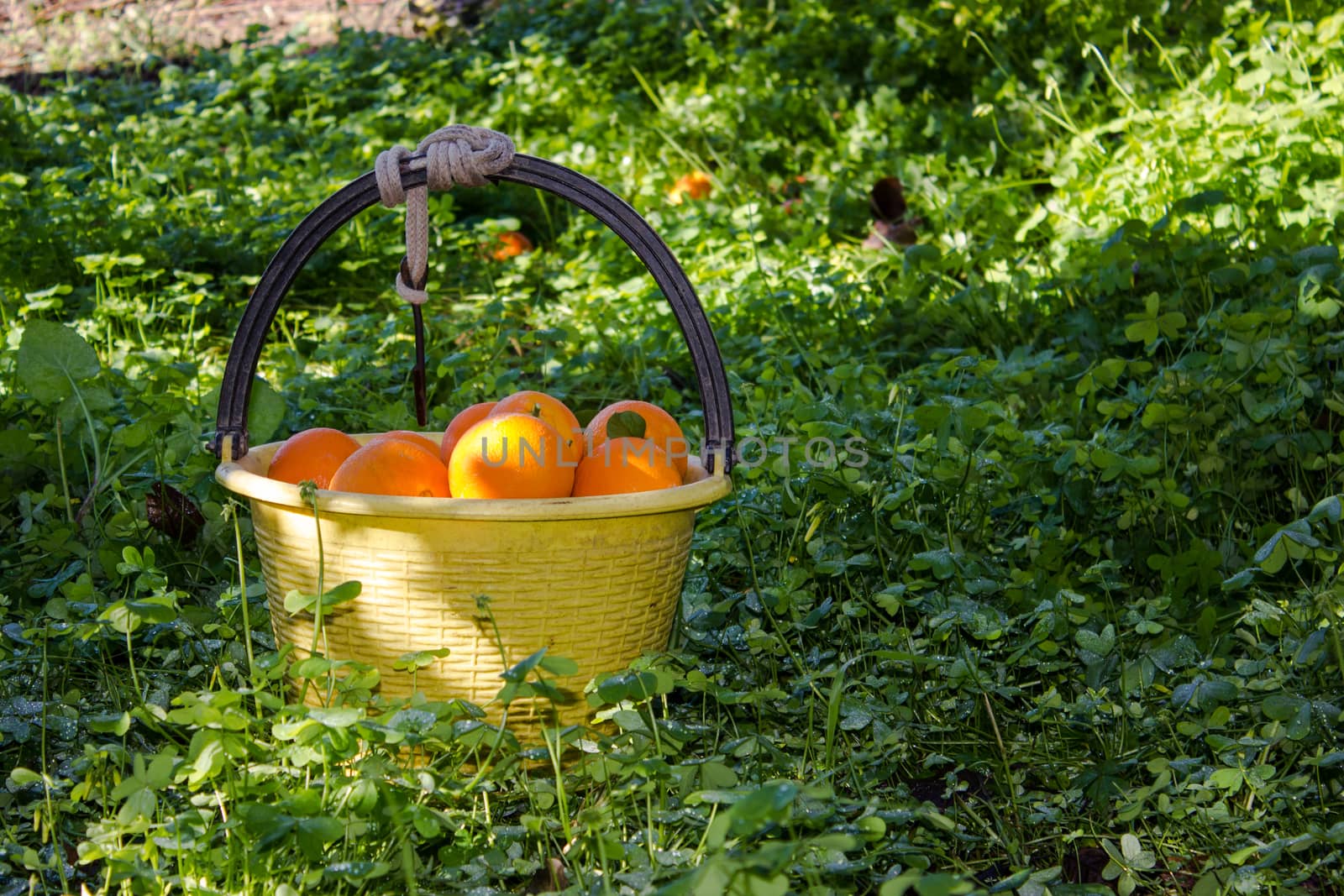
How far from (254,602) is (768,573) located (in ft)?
2.80

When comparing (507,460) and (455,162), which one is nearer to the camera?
(507,460)

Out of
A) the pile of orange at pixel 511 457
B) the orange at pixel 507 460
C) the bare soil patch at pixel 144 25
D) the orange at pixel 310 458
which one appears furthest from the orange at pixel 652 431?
the bare soil patch at pixel 144 25

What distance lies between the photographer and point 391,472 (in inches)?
61.4

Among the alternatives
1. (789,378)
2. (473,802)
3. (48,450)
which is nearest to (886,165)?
(789,378)

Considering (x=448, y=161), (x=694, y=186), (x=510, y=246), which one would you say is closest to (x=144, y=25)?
(x=510, y=246)

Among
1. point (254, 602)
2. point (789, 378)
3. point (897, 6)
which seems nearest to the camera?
point (254, 602)

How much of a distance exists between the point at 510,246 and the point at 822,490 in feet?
7.94

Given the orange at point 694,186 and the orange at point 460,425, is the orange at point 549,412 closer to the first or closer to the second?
the orange at point 460,425

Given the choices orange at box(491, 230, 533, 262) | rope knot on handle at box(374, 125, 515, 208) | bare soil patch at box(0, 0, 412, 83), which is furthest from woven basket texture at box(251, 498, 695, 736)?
bare soil patch at box(0, 0, 412, 83)

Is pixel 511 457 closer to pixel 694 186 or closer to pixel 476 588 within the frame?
pixel 476 588

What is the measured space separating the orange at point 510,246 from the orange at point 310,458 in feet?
7.88

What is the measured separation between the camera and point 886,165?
13.9 feet

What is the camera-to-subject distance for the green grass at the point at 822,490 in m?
1.37

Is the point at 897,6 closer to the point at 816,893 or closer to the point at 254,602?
the point at 254,602
